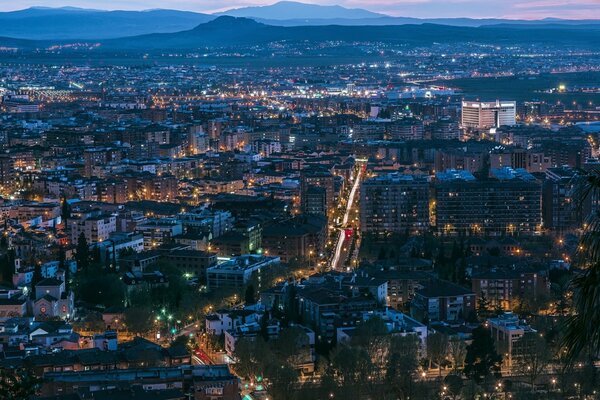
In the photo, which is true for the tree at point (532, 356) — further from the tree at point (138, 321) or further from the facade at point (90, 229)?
the facade at point (90, 229)

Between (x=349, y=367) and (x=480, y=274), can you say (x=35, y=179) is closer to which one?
(x=480, y=274)

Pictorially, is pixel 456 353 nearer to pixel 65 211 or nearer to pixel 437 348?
pixel 437 348

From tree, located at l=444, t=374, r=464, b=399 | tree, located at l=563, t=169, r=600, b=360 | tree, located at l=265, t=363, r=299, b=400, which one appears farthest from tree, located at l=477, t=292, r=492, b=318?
tree, located at l=563, t=169, r=600, b=360

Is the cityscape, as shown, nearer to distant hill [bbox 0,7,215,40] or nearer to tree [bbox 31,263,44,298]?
tree [bbox 31,263,44,298]

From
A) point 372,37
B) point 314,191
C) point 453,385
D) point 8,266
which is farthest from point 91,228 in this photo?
point 372,37

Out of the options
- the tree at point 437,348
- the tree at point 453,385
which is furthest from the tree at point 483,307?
the tree at point 453,385

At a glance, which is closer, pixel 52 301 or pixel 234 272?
pixel 52 301

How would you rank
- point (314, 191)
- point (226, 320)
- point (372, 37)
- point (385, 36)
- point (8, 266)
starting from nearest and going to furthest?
point (226, 320)
point (8, 266)
point (314, 191)
point (372, 37)
point (385, 36)
